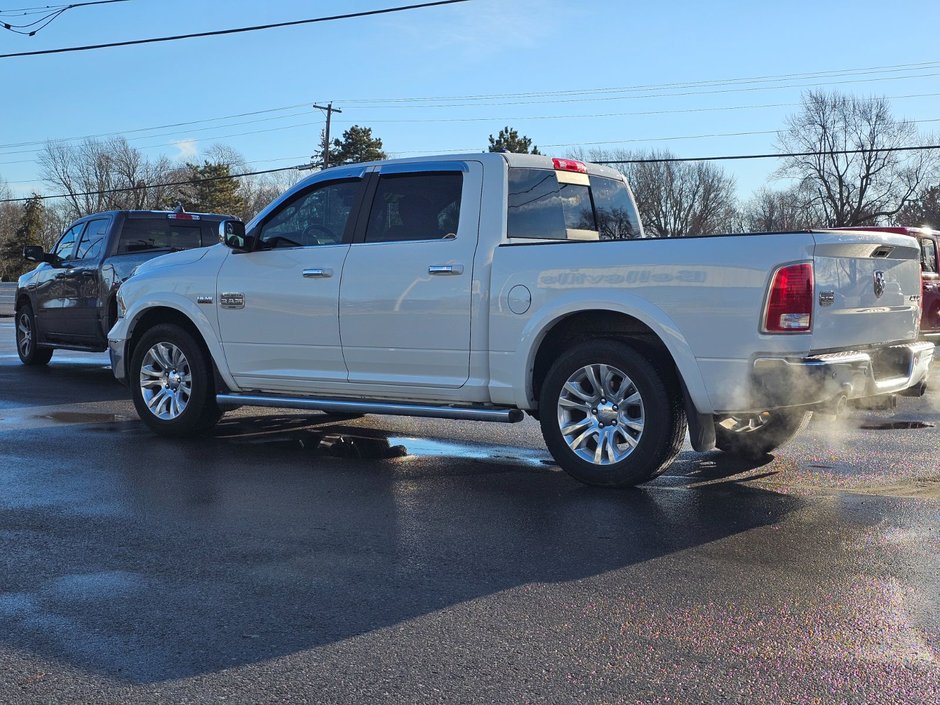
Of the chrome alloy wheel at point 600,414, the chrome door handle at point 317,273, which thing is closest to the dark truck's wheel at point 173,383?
the chrome door handle at point 317,273

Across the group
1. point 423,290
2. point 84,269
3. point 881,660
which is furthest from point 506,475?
point 84,269


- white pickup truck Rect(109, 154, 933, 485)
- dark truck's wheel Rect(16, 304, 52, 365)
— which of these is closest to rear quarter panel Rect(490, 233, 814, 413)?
white pickup truck Rect(109, 154, 933, 485)

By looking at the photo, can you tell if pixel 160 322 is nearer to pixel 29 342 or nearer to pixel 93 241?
pixel 93 241

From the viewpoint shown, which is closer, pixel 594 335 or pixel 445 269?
pixel 594 335

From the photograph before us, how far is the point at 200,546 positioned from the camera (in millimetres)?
4730

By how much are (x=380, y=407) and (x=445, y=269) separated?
1076mm

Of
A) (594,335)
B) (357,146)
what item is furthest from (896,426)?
(357,146)

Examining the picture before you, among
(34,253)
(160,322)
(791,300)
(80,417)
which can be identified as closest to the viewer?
(791,300)

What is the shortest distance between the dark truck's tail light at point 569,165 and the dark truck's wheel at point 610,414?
1.62m

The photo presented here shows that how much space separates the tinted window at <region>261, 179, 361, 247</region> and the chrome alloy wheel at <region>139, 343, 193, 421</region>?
1.24 meters

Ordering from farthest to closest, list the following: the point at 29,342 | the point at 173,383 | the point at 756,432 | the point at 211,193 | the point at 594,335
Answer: the point at 211,193 → the point at 29,342 → the point at 173,383 → the point at 756,432 → the point at 594,335

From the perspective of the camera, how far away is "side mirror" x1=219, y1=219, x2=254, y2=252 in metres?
7.41

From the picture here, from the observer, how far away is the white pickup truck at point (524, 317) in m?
5.36

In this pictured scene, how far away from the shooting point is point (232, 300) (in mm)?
7520
